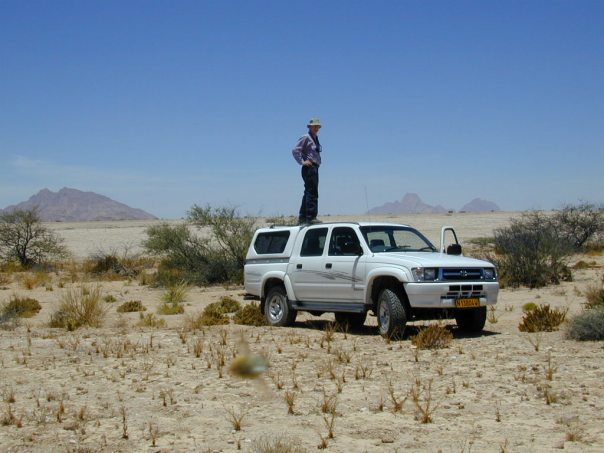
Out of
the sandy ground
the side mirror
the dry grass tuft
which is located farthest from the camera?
the side mirror

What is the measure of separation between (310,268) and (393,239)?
154 centimetres

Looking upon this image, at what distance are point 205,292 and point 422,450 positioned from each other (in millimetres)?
19041

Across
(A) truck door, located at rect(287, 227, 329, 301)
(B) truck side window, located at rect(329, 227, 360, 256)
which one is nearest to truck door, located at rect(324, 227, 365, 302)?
(B) truck side window, located at rect(329, 227, 360, 256)

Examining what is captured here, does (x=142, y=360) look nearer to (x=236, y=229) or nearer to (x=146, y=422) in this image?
(x=146, y=422)

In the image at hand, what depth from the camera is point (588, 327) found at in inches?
452

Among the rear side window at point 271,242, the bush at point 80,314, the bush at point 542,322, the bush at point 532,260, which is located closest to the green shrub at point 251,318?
the rear side window at point 271,242

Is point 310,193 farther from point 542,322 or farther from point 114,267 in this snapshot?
point 114,267

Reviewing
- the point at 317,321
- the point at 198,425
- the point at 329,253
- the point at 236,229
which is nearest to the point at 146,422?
the point at 198,425

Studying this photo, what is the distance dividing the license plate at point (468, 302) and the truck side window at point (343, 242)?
6.82 feet

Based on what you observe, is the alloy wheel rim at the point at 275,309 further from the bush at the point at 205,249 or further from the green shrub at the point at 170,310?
the bush at the point at 205,249

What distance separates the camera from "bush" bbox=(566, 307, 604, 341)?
1138 centimetres

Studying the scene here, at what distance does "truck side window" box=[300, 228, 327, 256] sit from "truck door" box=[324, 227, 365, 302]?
29 centimetres

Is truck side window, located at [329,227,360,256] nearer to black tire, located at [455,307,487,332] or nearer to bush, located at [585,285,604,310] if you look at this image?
black tire, located at [455,307,487,332]

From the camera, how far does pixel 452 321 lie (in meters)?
15.5
